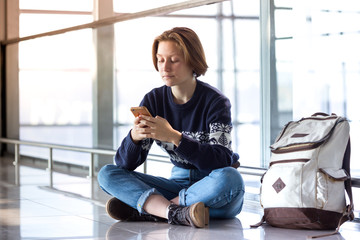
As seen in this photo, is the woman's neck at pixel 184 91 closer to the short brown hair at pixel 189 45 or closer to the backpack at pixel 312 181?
the short brown hair at pixel 189 45

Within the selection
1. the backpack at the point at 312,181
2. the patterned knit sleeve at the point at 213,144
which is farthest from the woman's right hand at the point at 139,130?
the backpack at the point at 312,181

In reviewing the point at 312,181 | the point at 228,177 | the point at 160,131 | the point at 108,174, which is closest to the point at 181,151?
the point at 160,131

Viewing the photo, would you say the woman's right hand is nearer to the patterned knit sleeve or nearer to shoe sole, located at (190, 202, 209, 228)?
the patterned knit sleeve

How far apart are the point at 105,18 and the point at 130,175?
3.30m

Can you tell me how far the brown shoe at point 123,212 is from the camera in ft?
11.0

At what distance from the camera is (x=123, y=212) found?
132 inches

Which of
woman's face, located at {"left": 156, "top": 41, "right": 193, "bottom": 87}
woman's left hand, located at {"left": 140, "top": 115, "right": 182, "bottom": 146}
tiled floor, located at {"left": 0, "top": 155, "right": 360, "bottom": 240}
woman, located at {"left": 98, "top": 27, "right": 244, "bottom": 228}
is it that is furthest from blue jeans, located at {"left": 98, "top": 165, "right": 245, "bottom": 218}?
woman's face, located at {"left": 156, "top": 41, "right": 193, "bottom": 87}

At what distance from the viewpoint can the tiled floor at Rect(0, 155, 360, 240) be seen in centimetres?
294

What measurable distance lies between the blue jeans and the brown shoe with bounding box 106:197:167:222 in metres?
0.05

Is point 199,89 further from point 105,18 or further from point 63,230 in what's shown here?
point 105,18

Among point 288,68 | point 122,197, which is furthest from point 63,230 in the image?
point 288,68

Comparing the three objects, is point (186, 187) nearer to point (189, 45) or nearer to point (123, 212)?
point (123, 212)

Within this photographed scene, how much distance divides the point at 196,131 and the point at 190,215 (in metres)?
0.44

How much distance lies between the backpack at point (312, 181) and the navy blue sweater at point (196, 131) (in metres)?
0.27
